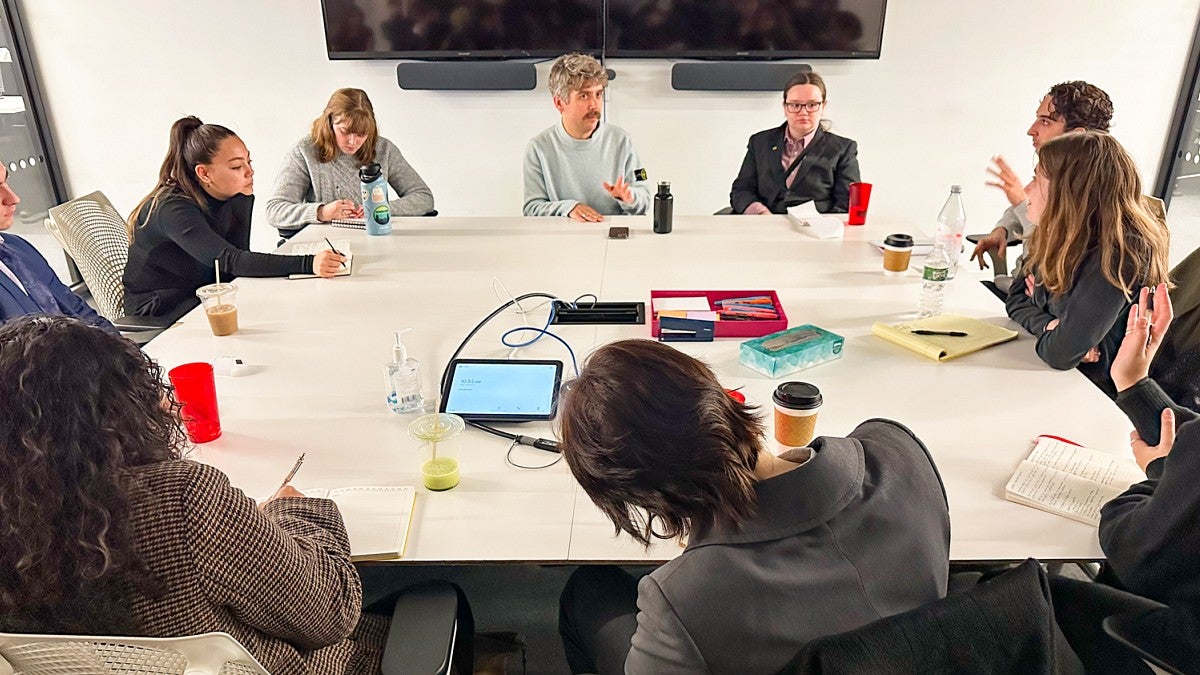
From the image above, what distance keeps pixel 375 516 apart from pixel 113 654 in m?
0.62

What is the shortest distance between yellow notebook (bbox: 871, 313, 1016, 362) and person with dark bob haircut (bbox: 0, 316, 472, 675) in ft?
5.02

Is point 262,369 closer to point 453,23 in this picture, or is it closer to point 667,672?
point 667,672

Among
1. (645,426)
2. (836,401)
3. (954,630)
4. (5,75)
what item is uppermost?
(5,75)

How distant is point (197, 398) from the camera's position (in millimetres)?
1687

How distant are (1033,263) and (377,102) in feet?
11.2

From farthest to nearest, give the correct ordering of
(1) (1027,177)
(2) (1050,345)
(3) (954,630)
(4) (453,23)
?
(1) (1027,177) → (4) (453,23) → (2) (1050,345) → (3) (954,630)

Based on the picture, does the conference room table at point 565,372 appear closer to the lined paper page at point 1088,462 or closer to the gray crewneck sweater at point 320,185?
the lined paper page at point 1088,462

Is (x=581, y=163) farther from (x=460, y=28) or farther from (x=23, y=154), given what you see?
(x=23, y=154)

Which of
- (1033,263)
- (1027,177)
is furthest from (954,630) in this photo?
(1027,177)

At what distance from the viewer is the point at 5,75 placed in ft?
13.9

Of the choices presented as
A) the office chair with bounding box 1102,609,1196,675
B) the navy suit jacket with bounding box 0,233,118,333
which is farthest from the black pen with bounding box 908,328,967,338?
the navy suit jacket with bounding box 0,233,118,333

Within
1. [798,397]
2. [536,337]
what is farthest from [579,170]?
[798,397]

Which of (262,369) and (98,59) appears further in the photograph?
(98,59)

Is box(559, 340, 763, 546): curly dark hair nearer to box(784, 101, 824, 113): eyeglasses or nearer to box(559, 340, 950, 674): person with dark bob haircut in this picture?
box(559, 340, 950, 674): person with dark bob haircut
